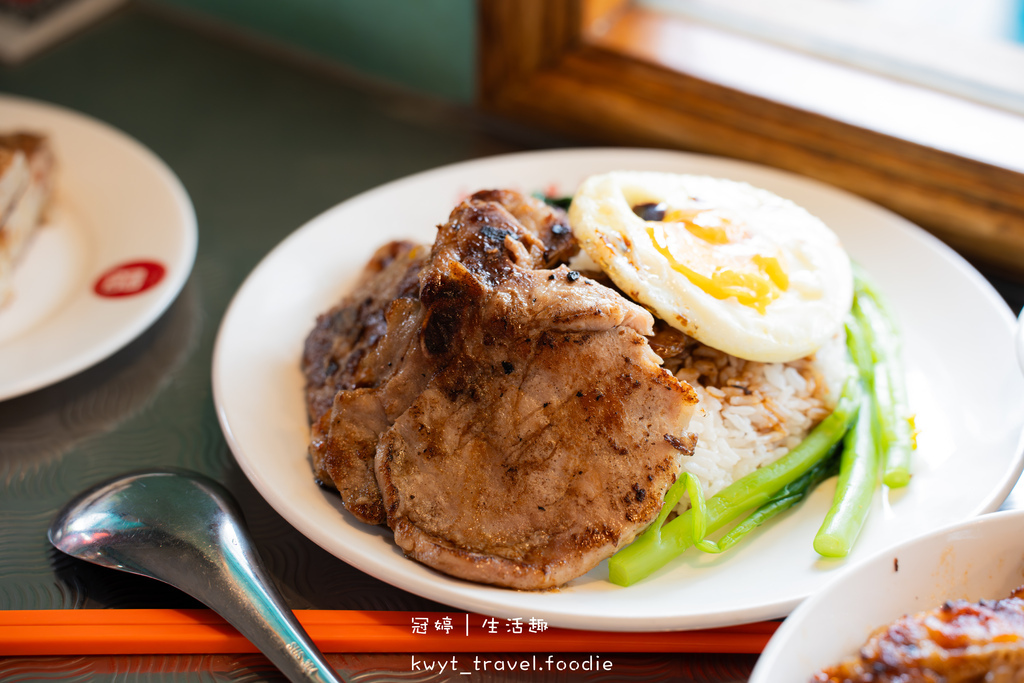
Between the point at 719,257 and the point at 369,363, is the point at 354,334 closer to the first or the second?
the point at 369,363

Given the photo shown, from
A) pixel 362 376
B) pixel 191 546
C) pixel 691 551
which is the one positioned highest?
pixel 362 376

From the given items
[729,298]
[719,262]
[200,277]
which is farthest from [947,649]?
[200,277]

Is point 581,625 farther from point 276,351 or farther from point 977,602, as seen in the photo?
point 276,351

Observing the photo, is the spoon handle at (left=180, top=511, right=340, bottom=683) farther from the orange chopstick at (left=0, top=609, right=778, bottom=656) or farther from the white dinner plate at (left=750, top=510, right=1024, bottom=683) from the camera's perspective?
the white dinner plate at (left=750, top=510, right=1024, bottom=683)

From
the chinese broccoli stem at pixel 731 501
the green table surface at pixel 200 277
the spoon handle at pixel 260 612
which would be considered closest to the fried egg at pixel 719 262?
the chinese broccoli stem at pixel 731 501

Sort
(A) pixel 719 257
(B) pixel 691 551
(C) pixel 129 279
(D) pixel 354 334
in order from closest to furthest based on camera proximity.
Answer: (B) pixel 691 551 < (A) pixel 719 257 < (D) pixel 354 334 < (C) pixel 129 279

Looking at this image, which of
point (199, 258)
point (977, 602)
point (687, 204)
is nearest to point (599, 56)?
point (687, 204)
